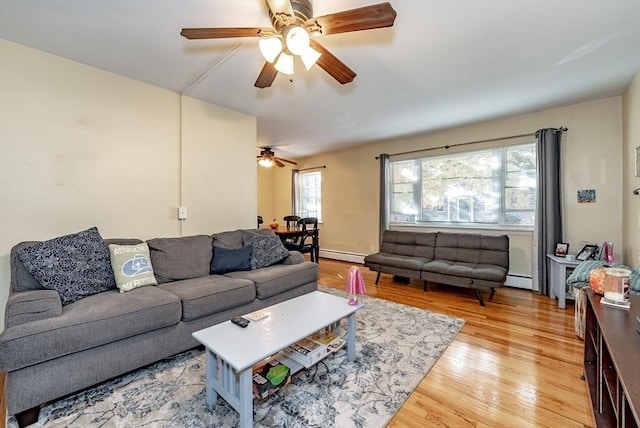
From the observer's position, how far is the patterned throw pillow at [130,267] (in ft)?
7.30

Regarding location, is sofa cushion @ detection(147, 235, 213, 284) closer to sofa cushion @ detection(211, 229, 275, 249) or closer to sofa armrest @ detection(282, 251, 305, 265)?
sofa cushion @ detection(211, 229, 275, 249)

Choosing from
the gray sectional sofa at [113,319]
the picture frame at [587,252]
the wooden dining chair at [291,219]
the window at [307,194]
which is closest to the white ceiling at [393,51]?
the gray sectional sofa at [113,319]

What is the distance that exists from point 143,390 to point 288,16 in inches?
97.1

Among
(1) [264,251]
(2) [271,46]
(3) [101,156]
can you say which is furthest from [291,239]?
(2) [271,46]

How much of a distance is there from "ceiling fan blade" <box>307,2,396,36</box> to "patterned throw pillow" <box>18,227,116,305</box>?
235 centimetres

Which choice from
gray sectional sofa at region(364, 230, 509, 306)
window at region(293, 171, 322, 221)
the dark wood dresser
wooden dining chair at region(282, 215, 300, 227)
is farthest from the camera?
window at region(293, 171, 322, 221)

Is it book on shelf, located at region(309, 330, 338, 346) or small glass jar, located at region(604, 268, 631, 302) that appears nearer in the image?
small glass jar, located at region(604, 268, 631, 302)

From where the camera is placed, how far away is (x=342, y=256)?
20.0ft

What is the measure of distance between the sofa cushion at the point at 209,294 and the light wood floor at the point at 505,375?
105 cm

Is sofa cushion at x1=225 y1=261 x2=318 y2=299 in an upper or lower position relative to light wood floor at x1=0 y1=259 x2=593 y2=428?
upper

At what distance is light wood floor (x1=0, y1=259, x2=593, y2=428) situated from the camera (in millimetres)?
1552

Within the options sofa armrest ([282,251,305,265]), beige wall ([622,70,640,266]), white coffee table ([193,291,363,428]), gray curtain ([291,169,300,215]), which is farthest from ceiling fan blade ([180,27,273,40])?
gray curtain ([291,169,300,215])

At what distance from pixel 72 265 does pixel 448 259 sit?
13.7 feet

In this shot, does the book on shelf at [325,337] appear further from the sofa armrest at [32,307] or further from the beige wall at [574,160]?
the beige wall at [574,160]
